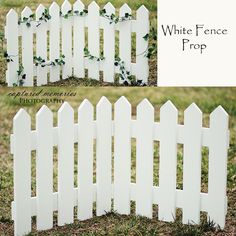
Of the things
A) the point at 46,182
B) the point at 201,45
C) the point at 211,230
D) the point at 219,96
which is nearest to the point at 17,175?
the point at 46,182

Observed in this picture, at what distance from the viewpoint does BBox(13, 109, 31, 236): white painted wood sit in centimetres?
355

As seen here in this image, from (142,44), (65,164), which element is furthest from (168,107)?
(142,44)

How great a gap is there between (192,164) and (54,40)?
4.74ft

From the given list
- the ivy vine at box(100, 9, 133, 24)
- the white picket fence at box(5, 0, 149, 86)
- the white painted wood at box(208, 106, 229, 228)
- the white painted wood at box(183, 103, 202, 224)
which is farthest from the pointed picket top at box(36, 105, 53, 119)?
the ivy vine at box(100, 9, 133, 24)

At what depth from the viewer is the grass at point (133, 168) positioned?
3662 millimetres

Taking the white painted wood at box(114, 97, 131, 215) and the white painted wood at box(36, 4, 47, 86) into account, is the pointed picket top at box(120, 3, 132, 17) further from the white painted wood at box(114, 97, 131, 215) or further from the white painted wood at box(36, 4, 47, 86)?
the white painted wood at box(114, 97, 131, 215)

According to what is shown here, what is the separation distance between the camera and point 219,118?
3639mm

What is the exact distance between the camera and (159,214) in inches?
151

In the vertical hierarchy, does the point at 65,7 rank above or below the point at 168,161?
above

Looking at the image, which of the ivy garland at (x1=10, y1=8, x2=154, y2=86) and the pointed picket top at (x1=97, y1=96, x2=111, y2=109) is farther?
the ivy garland at (x1=10, y1=8, x2=154, y2=86)

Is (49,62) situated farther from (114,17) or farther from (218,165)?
(218,165)

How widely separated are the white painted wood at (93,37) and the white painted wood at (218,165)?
1.26 m

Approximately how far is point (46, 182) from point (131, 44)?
1.33 meters

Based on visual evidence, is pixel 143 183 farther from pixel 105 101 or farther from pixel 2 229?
pixel 2 229
